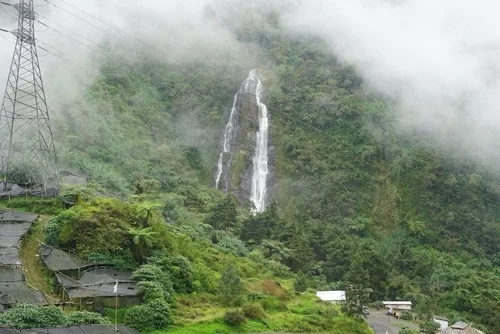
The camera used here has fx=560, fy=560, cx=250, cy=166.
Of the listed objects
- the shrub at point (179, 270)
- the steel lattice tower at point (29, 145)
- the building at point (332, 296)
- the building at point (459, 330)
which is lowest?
the building at point (459, 330)

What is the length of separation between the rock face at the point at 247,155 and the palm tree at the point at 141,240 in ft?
109

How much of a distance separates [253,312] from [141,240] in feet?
22.4

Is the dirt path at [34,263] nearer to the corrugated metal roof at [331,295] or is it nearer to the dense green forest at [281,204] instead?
the dense green forest at [281,204]

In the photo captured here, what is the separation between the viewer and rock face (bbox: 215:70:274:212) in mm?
66000

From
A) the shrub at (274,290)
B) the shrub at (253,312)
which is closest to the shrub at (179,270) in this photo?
the shrub at (253,312)

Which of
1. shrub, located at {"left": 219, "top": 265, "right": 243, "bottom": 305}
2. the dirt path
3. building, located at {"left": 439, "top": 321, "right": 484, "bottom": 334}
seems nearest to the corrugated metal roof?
building, located at {"left": 439, "top": 321, "right": 484, "bottom": 334}

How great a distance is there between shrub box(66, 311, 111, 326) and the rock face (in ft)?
131

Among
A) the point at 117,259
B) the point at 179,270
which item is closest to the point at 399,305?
the point at 179,270

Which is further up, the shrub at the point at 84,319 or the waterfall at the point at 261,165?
the waterfall at the point at 261,165

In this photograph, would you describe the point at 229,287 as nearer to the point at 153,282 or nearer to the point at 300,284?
the point at 153,282

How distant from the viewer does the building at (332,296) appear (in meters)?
38.0

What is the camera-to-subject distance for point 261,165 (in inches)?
2717

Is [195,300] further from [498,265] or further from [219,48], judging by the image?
[219,48]

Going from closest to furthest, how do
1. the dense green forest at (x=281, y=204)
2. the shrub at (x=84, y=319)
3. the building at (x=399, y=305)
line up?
the shrub at (x=84, y=319)
the dense green forest at (x=281, y=204)
the building at (x=399, y=305)
